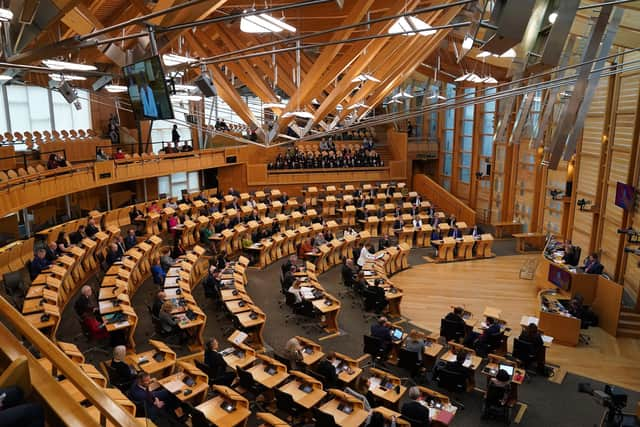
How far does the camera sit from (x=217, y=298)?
41.4ft

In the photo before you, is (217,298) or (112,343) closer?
(112,343)

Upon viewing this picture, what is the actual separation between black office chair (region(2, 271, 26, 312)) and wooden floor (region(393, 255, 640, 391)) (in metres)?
8.89

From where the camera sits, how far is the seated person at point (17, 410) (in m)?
2.71

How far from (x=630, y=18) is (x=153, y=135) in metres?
20.6

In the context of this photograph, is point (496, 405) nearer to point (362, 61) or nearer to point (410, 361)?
point (410, 361)

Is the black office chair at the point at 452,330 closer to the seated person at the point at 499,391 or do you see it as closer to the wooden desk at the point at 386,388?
the seated person at the point at 499,391

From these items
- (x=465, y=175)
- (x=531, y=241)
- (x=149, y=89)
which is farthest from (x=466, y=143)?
(x=149, y=89)

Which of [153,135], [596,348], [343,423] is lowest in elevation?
[596,348]

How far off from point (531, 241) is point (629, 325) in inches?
292

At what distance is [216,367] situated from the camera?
867 cm

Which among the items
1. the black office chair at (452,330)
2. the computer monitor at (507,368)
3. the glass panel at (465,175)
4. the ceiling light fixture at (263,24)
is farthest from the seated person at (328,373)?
the glass panel at (465,175)

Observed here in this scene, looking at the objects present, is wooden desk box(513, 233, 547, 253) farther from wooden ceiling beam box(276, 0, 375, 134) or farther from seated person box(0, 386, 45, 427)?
seated person box(0, 386, 45, 427)

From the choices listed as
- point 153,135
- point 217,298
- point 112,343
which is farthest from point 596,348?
point 153,135

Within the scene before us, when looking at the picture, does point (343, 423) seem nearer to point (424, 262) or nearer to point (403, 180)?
point (424, 262)
